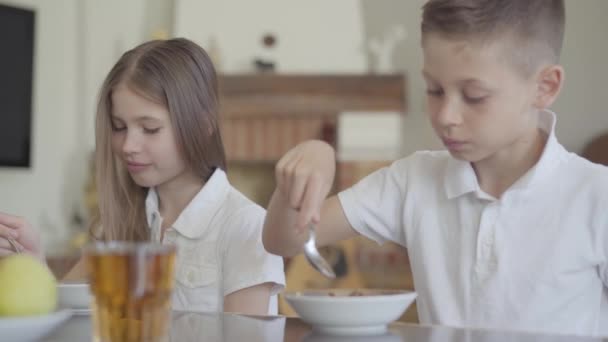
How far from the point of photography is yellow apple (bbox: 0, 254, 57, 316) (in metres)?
0.77

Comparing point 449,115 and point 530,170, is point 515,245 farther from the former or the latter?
point 449,115

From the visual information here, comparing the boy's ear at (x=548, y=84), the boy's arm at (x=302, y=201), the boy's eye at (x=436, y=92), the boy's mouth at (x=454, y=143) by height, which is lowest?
the boy's arm at (x=302, y=201)

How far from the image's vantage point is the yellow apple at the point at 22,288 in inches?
30.1

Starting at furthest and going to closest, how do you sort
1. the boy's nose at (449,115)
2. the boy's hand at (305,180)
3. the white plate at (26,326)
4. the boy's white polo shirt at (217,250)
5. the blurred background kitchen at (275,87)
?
the blurred background kitchen at (275,87) < the boy's white polo shirt at (217,250) < the boy's nose at (449,115) < the boy's hand at (305,180) < the white plate at (26,326)

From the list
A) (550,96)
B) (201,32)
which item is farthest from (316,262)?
(201,32)

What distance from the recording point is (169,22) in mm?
5062

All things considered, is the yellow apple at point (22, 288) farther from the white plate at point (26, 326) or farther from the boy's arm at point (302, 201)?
the boy's arm at point (302, 201)

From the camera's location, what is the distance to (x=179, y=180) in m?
1.58

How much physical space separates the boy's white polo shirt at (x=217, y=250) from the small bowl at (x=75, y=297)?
42cm

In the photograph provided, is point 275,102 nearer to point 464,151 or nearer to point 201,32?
point 201,32

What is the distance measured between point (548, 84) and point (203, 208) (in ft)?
2.01

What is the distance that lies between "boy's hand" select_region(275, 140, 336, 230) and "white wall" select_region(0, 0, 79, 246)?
12.7 feet

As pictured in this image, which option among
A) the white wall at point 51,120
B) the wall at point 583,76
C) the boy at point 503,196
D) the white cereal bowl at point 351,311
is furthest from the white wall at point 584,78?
the white cereal bowl at point 351,311

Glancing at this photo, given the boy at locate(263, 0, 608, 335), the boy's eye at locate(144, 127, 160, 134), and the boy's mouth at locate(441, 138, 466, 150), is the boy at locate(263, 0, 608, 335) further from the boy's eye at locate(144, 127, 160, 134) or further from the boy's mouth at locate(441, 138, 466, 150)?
the boy's eye at locate(144, 127, 160, 134)
